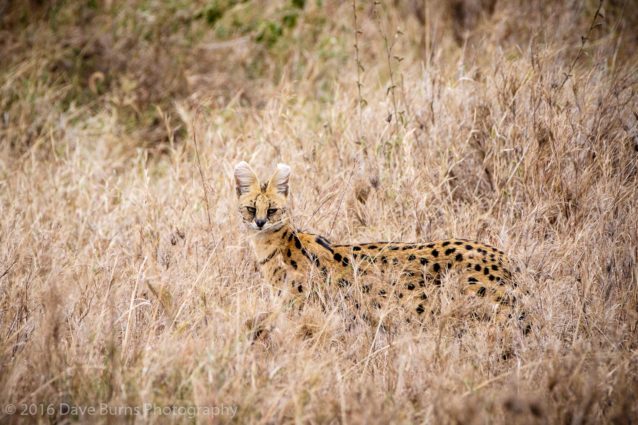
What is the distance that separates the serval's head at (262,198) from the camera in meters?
4.08

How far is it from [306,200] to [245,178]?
0.66m

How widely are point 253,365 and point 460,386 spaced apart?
2.93 feet

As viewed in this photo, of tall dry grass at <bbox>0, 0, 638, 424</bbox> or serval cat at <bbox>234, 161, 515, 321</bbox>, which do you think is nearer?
tall dry grass at <bbox>0, 0, 638, 424</bbox>

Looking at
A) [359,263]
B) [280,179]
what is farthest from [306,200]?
[359,263]

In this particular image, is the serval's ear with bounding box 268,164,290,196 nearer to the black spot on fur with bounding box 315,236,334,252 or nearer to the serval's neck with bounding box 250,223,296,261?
the serval's neck with bounding box 250,223,296,261

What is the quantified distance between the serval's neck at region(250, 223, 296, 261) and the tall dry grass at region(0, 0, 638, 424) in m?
0.11

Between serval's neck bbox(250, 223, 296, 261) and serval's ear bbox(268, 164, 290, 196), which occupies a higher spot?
serval's ear bbox(268, 164, 290, 196)

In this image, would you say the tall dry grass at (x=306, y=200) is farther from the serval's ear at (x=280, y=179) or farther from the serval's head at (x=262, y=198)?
the serval's ear at (x=280, y=179)

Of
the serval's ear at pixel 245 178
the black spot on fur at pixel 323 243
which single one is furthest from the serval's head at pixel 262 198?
the black spot on fur at pixel 323 243

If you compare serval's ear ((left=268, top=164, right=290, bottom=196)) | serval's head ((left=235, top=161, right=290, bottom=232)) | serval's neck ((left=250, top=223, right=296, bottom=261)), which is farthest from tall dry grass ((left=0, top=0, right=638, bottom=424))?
serval's ear ((left=268, top=164, right=290, bottom=196))

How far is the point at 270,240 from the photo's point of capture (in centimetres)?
415

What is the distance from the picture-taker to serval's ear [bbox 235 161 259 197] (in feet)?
13.8

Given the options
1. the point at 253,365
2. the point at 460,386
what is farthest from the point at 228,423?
the point at 460,386

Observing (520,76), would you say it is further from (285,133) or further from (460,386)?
(460,386)
